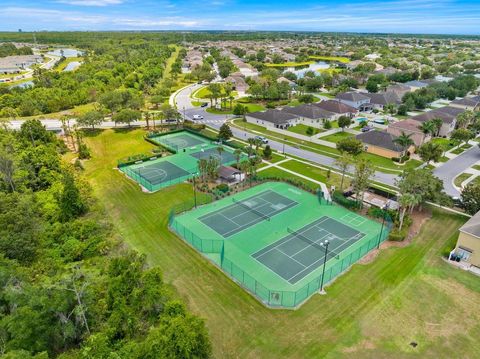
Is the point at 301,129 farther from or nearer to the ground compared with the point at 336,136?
farther from the ground

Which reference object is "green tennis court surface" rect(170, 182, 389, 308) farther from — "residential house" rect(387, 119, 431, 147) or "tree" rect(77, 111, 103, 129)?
"tree" rect(77, 111, 103, 129)

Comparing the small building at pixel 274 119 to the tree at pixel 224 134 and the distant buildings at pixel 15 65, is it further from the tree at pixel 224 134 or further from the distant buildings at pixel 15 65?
the distant buildings at pixel 15 65

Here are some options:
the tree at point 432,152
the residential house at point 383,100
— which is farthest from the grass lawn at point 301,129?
the residential house at point 383,100

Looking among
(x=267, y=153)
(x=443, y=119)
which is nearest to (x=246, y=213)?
(x=267, y=153)

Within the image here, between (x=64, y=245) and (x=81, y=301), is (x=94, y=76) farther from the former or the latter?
(x=81, y=301)

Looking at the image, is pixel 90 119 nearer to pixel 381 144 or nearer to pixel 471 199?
pixel 381 144

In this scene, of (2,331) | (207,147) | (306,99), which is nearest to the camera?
(2,331)

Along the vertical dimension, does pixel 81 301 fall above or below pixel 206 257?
above

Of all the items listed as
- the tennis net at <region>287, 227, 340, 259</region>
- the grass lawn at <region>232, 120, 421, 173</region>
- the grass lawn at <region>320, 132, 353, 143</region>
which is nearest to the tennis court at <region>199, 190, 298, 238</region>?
the tennis net at <region>287, 227, 340, 259</region>

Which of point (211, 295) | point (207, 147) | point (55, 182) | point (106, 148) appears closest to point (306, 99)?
point (207, 147)
